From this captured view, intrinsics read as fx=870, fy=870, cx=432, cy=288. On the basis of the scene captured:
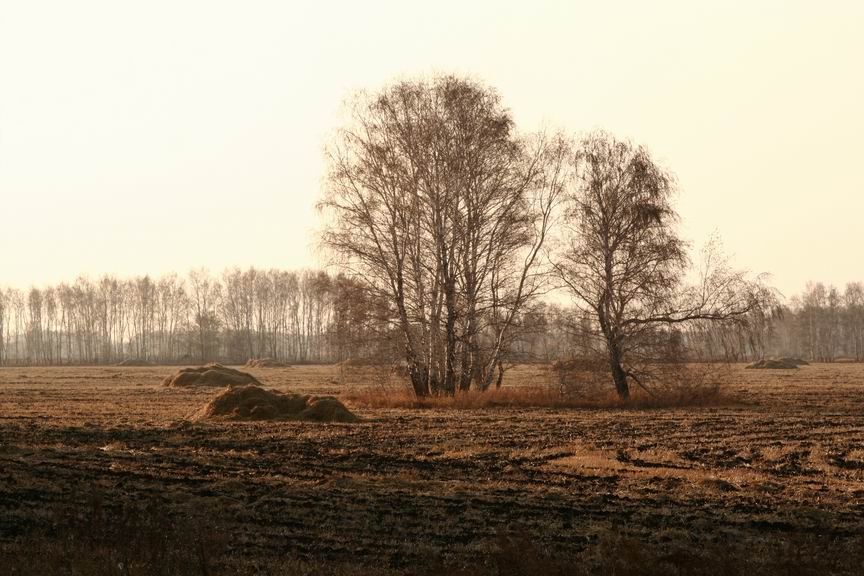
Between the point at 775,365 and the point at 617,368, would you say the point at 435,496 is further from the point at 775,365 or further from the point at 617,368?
the point at 775,365

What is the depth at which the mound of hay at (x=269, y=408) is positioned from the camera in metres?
27.5

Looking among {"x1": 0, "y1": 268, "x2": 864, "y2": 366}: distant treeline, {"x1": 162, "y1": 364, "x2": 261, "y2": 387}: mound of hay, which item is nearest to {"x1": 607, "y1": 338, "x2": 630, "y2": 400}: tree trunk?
{"x1": 162, "y1": 364, "x2": 261, "y2": 387}: mound of hay

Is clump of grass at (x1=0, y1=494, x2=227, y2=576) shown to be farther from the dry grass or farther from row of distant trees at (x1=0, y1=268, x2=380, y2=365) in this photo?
row of distant trees at (x1=0, y1=268, x2=380, y2=365)

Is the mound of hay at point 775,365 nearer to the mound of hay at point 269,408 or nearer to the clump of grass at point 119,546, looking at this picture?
the mound of hay at point 269,408

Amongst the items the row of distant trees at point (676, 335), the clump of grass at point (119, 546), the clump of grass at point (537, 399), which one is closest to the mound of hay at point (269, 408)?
the clump of grass at point (537, 399)

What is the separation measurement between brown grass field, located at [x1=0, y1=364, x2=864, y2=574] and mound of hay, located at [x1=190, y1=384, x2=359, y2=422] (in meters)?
1.52

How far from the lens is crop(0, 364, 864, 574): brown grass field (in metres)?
9.82

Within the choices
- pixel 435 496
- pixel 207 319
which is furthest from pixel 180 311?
pixel 435 496

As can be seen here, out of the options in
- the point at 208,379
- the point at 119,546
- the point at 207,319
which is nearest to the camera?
the point at 119,546

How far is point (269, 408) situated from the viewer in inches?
1106

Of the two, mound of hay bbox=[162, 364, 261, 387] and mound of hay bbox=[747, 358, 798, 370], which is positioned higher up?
mound of hay bbox=[162, 364, 261, 387]

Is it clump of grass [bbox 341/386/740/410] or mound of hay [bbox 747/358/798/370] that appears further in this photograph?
mound of hay [bbox 747/358/798/370]

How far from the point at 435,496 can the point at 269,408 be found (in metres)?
14.9

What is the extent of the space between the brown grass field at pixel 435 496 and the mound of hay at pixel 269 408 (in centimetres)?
152
